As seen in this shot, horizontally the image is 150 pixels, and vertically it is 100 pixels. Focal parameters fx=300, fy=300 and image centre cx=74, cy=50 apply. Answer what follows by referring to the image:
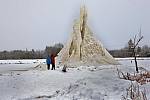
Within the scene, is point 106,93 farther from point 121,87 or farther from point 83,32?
point 83,32

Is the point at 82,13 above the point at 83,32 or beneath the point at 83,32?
above

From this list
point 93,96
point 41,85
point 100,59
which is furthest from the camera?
point 100,59

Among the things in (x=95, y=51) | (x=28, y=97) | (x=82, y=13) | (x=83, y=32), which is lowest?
(x=28, y=97)

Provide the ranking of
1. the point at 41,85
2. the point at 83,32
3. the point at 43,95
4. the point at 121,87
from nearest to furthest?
the point at 43,95 → the point at 121,87 → the point at 41,85 → the point at 83,32

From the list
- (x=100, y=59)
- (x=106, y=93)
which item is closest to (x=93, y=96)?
(x=106, y=93)

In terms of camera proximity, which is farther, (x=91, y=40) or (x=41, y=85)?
(x=91, y=40)

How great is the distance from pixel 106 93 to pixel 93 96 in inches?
30.8

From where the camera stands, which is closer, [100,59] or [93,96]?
[93,96]

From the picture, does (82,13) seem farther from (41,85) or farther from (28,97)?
(28,97)

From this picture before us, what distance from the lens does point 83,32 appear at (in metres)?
38.9

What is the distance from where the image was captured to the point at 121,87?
14547mm

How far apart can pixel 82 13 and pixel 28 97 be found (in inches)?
1026

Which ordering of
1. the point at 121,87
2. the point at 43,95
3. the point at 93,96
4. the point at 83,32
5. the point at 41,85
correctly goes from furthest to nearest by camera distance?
the point at 83,32 < the point at 41,85 < the point at 121,87 < the point at 43,95 < the point at 93,96

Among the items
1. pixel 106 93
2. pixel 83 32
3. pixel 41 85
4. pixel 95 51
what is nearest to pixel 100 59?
pixel 95 51
